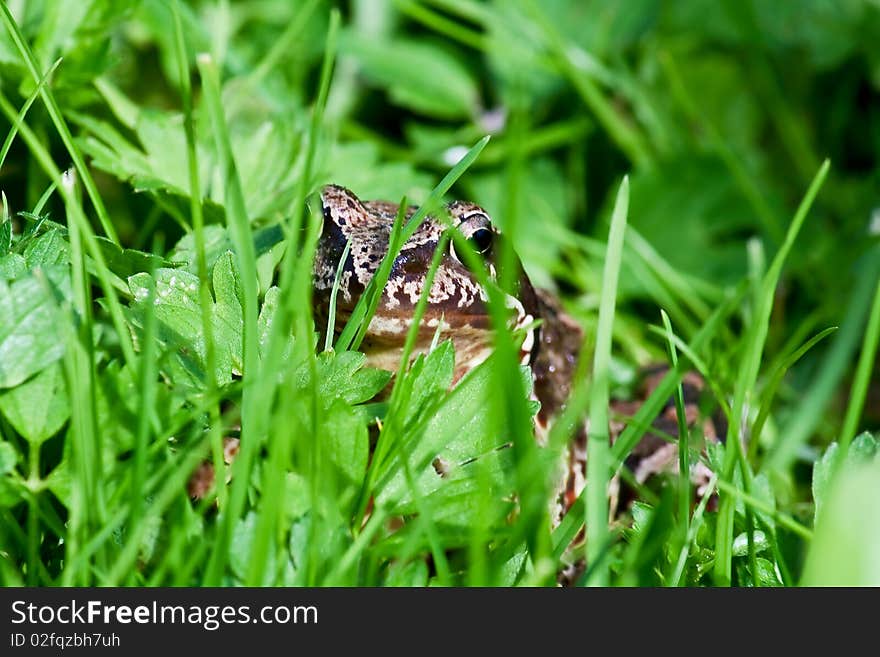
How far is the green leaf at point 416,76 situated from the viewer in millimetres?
4152

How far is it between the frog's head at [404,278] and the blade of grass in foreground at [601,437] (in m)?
0.48

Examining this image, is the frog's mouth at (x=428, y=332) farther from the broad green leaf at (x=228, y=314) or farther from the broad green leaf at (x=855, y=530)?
the broad green leaf at (x=855, y=530)

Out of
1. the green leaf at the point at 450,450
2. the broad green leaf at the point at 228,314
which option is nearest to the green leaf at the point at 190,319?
the broad green leaf at the point at 228,314

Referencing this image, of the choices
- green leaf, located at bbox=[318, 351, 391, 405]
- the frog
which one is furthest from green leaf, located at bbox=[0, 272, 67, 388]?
the frog

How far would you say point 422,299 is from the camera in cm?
183

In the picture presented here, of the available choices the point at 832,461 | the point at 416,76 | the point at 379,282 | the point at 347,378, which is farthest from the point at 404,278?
the point at 416,76

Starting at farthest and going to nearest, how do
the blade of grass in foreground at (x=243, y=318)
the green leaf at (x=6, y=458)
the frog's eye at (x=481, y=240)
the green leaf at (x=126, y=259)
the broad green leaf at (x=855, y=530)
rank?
the frog's eye at (x=481, y=240), the green leaf at (x=126, y=259), the green leaf at (x=6, y=458), the blade of grass in foreground at (x=243, y=318), the broad green leaf at (x=855, y=530)

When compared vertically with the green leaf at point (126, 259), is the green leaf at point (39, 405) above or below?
below

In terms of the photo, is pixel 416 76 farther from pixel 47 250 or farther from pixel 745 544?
pixel 745 544

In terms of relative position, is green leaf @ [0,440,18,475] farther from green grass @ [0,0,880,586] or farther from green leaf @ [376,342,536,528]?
green leaf @ [376,342,536,528]

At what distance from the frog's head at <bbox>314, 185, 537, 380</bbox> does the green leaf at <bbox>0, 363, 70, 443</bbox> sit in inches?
28.9

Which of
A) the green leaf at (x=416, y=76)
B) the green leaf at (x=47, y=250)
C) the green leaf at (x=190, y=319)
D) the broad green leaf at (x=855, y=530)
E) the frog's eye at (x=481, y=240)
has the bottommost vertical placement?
the broad green leaf at (x=855, y=530)

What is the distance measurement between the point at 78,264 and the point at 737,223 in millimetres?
2828

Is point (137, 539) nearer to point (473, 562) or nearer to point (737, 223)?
point (473, 562)
